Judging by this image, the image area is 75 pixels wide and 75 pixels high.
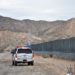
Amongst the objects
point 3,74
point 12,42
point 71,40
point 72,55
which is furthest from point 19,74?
point 12,42

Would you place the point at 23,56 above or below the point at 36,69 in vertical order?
above

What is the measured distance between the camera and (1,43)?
19938cm

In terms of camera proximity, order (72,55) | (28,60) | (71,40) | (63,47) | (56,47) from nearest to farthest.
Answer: (28,60) < (72,55) < (71,40) < (63,47) < (56,47)

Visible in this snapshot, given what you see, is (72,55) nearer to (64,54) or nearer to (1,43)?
(64,54)

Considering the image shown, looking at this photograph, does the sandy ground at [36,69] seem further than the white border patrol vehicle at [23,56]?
No

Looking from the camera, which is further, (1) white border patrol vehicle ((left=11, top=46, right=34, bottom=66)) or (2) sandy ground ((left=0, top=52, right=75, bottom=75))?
(1) white border patrol vehicle ((left=11, top=46, right=34, bottom=66))

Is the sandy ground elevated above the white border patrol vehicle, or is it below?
below

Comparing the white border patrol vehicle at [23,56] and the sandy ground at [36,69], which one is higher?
the white border patrol vehicle at [23,56]

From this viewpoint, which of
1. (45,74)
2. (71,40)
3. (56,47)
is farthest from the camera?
(56,47)

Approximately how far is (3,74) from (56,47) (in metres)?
37.2

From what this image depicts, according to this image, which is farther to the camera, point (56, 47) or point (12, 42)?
point (12, 42)

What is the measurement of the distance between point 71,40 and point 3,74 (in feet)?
76.2

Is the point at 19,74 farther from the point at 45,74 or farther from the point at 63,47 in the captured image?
the point at 63,47

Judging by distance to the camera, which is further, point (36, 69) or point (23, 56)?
point (23, 56)
